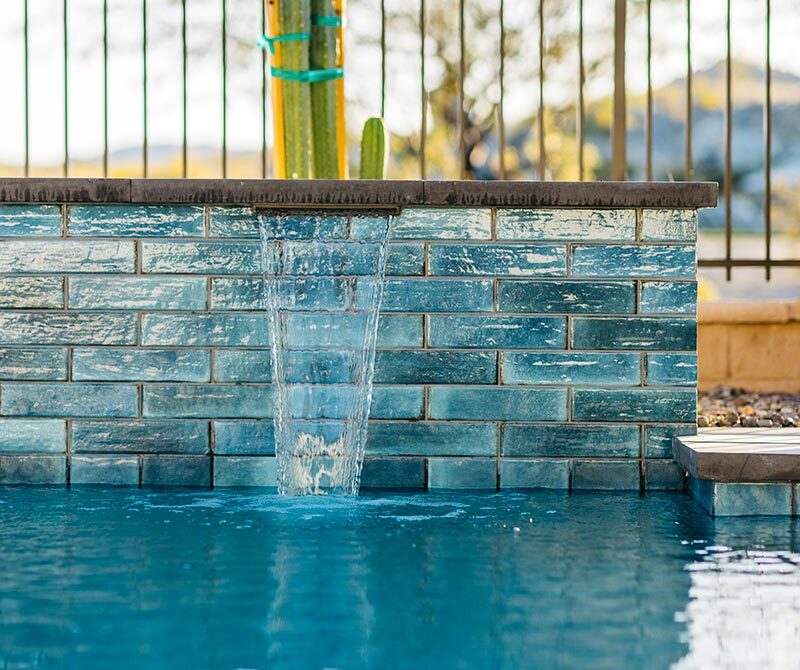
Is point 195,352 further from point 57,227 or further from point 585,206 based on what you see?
point 585,206

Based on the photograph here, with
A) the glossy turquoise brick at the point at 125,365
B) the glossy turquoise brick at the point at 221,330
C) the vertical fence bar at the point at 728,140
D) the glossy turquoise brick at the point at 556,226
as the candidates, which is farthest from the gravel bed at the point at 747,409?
the glossy turquoise brick at the point at 125,365

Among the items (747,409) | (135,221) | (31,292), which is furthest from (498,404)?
(31,292)

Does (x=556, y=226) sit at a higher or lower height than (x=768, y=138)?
lower

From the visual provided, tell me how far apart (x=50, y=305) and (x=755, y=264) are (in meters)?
3.02

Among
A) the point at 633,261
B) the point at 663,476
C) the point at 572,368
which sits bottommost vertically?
the point at 663,476

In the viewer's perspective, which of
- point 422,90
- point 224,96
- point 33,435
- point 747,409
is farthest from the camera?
point 747,409

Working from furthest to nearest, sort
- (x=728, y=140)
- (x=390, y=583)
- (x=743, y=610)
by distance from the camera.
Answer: (x=728, y=140) < (x=390, y=583) < (x=743, y=610)

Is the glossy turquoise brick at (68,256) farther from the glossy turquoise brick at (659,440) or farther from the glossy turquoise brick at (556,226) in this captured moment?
the glossy turquoise brick at (659,440)

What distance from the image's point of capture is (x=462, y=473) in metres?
4.23

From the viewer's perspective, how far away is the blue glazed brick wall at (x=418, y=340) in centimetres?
421

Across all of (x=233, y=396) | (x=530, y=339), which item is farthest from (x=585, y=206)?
(x=233, y=396)

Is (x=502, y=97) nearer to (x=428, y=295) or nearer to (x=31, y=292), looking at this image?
(x=428, y=295)

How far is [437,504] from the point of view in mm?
3920

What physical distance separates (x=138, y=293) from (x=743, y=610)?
93.8 inches
